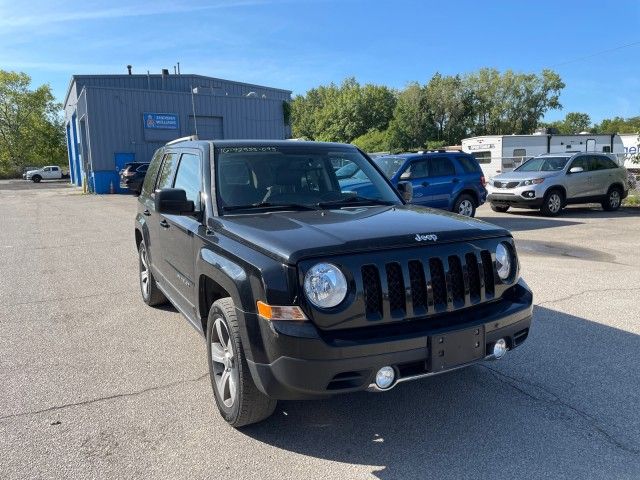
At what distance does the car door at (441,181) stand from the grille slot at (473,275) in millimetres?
9550

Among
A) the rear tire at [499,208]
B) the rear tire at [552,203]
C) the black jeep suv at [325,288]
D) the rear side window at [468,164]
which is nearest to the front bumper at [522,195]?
the rear tire at [552,203]

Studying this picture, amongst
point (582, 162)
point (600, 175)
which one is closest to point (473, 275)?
point (582, 162)

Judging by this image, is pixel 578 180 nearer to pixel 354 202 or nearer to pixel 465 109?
pixel 354 202

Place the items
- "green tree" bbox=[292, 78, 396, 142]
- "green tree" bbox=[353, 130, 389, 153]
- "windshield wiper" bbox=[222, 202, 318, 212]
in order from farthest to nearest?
"green tree" bbox=[292, 78, 396, 142], "green tree" bbox=[353, 130, 389, 153], "windshield wiper" bbox=[222, 202, 318, 212]

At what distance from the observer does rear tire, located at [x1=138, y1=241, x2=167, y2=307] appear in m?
5.89

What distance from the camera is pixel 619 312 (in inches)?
218

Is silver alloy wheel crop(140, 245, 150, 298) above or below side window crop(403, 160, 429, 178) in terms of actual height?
below

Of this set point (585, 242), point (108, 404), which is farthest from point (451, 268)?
point (585, 242)

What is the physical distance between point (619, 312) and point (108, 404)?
4976 mm

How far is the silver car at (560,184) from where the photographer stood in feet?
48.1

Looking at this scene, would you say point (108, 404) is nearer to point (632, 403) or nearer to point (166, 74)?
point (632, 403)

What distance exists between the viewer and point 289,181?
4160mm

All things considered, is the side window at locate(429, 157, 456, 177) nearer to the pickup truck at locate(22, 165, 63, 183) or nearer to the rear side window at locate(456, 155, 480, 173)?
the rear side window at locate(456, 155, 480, 173)

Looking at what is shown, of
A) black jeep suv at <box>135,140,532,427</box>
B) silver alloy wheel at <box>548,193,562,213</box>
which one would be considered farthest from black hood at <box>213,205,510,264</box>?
silver alloy wheel at <box>548,193,562,213</box>
